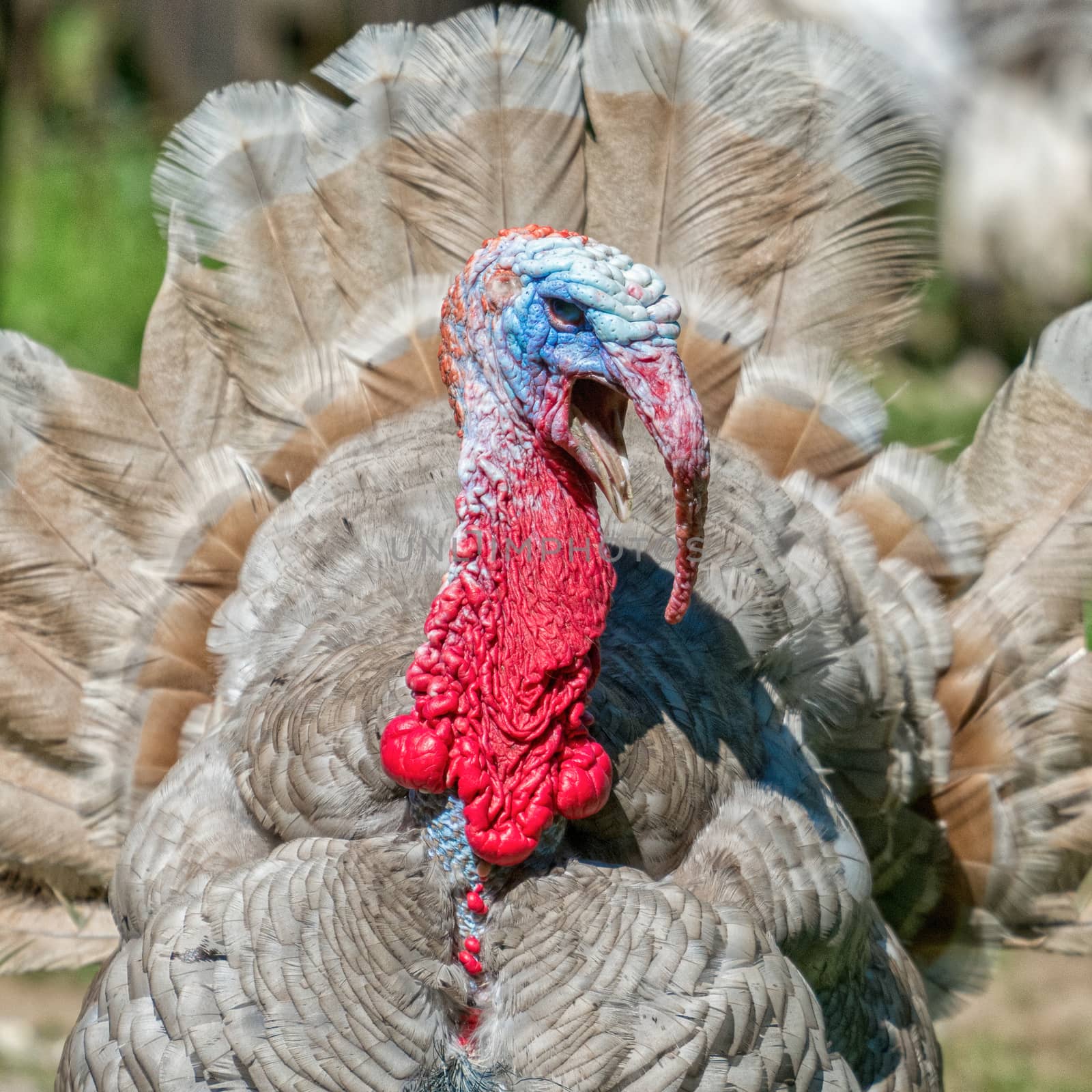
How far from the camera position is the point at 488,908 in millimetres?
2494

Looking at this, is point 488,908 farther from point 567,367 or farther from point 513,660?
point 567,367

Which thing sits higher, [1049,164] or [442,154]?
[1049,164]

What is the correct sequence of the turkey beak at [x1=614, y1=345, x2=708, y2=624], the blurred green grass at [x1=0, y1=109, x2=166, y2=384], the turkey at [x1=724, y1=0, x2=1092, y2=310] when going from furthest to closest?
the turkey at [x1=724, y1=0, x2=1092, y2=310] < the blurred green grass at [x1=0, y1=109, x2=166, y2=384] < the turkey beak at [x1=614, y1=345, x2=708, y2=624]

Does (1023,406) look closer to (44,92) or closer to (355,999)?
(355,999)

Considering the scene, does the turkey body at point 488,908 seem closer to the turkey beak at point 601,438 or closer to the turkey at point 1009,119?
the turkey beak at point 601,438

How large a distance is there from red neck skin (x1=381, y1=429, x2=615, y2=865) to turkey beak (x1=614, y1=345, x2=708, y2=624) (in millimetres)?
293

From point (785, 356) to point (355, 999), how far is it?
1858 mm

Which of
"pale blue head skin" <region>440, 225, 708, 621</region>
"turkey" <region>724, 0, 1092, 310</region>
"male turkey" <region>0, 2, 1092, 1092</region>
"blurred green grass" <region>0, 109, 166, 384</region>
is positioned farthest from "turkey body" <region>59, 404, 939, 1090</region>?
"turkey" <region>724, 0, 1092, 310</region>

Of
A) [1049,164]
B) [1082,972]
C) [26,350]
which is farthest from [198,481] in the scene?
[1049,164]

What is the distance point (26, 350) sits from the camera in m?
3.49

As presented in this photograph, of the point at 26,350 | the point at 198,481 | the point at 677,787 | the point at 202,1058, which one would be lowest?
the point at 202,1058

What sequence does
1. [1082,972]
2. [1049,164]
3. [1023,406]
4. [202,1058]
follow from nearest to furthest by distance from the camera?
1. [202,1058]
2. [1023,406]
3. [1082,972]
4. [1049,164]

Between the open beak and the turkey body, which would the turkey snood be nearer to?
the open beak

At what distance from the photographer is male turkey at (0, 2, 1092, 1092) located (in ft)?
8.07
